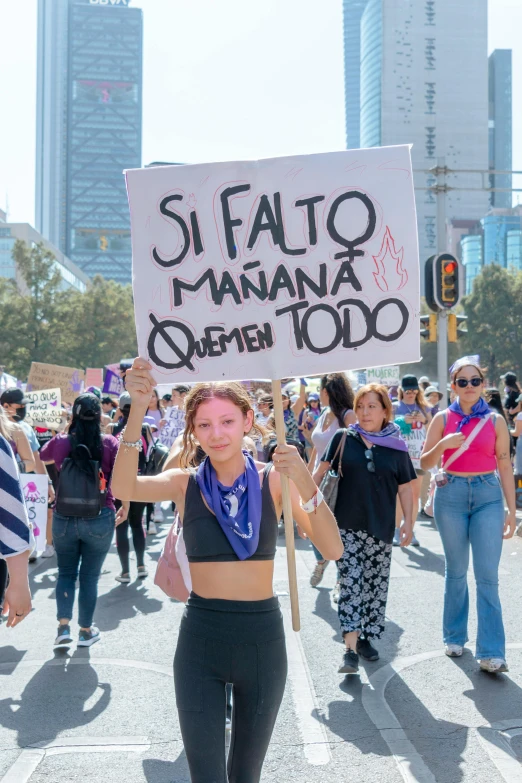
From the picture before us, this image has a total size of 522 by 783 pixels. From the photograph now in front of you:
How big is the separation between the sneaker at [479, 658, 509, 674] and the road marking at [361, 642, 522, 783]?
0.51 meters

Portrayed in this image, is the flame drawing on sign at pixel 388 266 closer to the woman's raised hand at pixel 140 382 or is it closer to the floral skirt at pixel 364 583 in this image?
the woman's raised hand at pixel 140 382

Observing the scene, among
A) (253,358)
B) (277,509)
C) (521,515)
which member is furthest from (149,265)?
(521,515)

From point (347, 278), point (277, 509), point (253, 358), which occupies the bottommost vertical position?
point (277, 509)

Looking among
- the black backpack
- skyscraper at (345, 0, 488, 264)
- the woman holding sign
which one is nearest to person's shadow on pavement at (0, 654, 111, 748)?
the black backpack

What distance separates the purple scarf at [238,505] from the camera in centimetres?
308

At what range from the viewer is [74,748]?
4555 mm

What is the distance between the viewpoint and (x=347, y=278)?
3670mm

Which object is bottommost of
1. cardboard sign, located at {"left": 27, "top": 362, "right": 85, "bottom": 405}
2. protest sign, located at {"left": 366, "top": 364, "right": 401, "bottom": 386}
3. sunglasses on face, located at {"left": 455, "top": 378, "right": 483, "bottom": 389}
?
sunglasses on face, located at {"left": 455, "top": 378, "right": 483, "bottom": 389}

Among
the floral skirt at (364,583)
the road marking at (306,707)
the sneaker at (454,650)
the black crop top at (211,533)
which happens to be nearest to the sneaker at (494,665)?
the sneaker at (454,650)

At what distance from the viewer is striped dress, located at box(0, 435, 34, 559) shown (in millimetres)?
3715

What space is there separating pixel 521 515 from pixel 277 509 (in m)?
10.1

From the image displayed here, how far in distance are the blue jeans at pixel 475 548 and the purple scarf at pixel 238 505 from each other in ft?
9.33

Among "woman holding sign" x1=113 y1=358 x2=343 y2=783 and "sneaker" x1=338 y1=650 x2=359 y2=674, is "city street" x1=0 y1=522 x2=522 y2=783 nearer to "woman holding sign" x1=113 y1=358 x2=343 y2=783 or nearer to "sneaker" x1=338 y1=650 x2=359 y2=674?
"sneaker" x1=338 y1=650 x2=359 y2=674

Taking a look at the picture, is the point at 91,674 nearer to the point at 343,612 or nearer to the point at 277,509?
the point at 343,612
